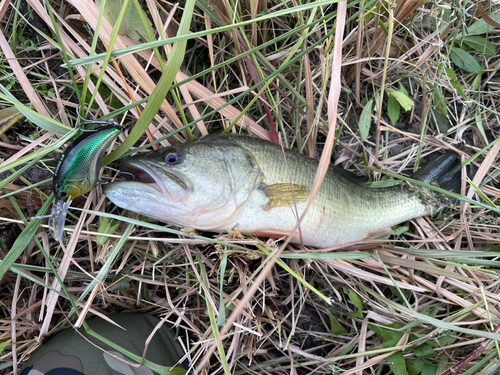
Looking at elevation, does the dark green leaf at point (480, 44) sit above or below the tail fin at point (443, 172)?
above

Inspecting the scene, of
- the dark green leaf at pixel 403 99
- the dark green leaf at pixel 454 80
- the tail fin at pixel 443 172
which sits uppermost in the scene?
the dark green leaf at pixel 454 80

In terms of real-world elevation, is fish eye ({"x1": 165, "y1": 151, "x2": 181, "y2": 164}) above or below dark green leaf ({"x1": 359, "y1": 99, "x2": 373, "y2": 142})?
above

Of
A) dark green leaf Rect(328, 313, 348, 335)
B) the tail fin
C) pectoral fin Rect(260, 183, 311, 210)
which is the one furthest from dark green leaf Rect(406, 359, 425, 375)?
pectoral fin Rect(260, 183, 311, 210)

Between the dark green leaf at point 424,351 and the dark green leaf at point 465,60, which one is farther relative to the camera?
the dark green leaf at point 465,60

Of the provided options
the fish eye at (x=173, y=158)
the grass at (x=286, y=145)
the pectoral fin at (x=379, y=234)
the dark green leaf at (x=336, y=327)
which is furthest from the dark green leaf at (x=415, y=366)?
the fish eye at (x=173, y=158)

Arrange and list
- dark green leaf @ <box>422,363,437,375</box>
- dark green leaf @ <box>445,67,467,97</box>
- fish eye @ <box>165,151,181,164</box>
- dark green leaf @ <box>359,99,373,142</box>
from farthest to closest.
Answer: dark green leaf @ <box>359,99,373,142</box> → dark green leaf @ <box>445,67,467,97</box> → dark green leaf @ <box>422,363,437,375</box> → fish eye @ <box>165,151,181,164</box>

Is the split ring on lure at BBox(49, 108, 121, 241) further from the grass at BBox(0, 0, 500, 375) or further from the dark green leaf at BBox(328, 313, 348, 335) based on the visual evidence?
the dark green leaf at BBox(328, 313, 348, 335)

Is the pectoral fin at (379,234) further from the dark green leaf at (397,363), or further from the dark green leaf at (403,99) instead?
the dark green leaf at (403,99)

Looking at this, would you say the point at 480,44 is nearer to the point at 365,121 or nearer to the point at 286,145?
the point at 365,121
